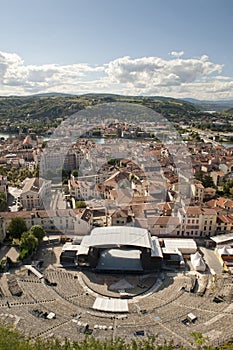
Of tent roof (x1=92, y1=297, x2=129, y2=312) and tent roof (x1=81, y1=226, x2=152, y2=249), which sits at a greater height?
tent roof (x1=81, y1=226, x2=152, y2=249)

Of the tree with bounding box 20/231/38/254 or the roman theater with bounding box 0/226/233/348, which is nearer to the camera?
the roman theater with bounding box 0/226/233/348

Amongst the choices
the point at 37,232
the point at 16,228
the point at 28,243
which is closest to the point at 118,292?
the point at 28,243

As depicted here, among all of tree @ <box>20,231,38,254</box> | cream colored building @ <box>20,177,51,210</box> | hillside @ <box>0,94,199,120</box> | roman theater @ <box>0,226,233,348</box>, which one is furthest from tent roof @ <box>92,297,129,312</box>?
hillside @ <box>0,94,199,120</box>

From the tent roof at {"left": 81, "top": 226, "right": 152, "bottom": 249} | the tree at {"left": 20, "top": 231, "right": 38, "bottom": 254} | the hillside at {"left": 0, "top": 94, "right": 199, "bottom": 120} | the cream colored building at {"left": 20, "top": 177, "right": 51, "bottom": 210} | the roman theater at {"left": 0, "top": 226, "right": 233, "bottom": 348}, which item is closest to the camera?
the roman theater at {"left": 0, "top": 226, "right": 233, "bottom": 348}

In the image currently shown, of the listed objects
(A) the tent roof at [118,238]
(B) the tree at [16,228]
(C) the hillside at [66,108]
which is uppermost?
(C) the hillside at [66,108]

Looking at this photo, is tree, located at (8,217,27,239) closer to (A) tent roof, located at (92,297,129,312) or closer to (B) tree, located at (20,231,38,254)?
(B) tree, located at (20,231,38,254)

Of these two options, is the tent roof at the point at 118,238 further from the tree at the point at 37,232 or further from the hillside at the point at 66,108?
the hillside at the point at 66,108

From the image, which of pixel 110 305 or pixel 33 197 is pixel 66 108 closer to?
pixel 33 197

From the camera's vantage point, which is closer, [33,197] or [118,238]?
[118,238]

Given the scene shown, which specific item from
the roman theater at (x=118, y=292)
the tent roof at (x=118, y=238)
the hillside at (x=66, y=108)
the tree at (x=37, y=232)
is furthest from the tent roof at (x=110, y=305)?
the hillside at (x=66, y=108)

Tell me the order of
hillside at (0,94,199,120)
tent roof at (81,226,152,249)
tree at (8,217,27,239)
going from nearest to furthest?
tent roof at (81,226,152,249)
tree at (8,217,27,239)
hillside at (0,94,199,120)

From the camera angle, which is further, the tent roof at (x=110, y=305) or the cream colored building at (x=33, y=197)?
the cream colored building at (x=33, y=197)

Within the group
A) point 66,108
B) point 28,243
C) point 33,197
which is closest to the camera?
point 28,243
